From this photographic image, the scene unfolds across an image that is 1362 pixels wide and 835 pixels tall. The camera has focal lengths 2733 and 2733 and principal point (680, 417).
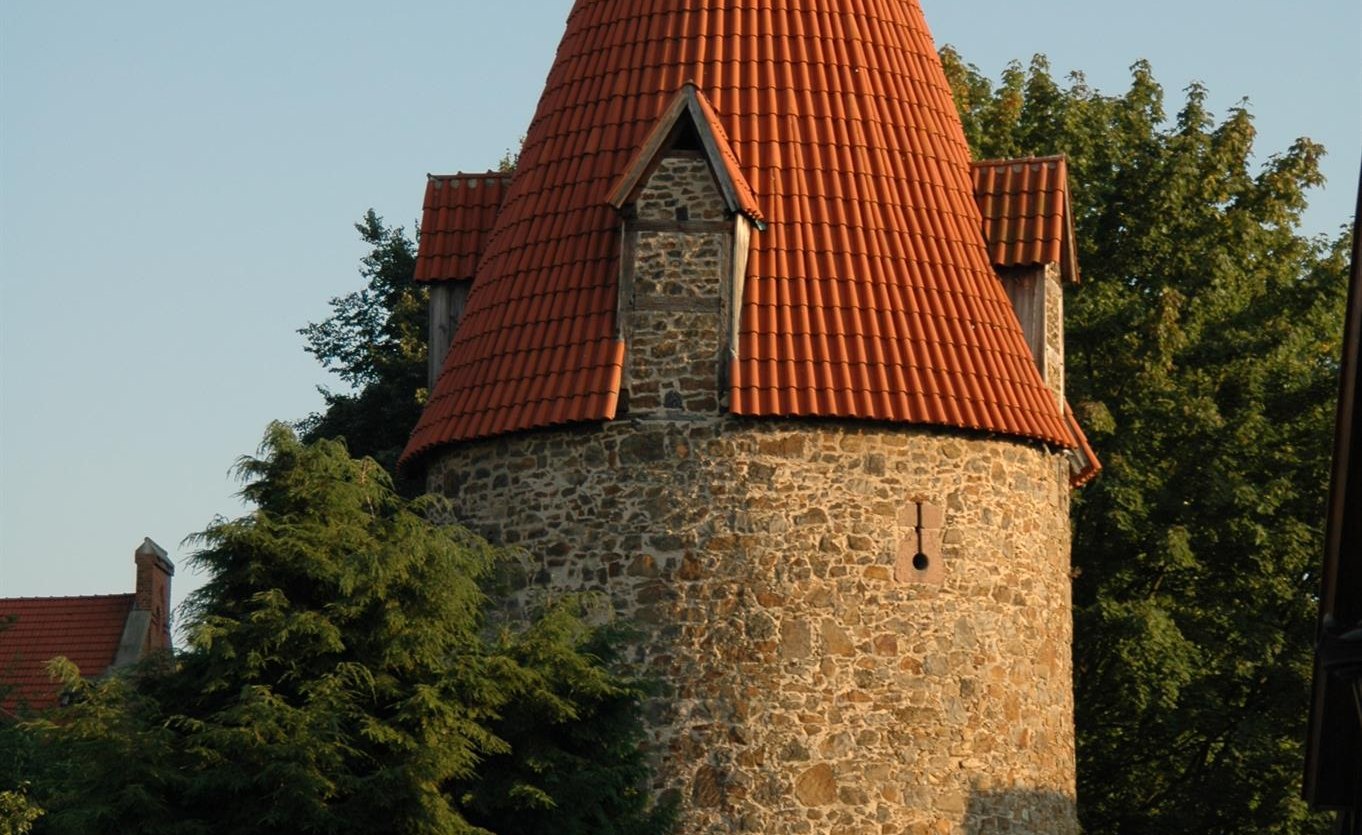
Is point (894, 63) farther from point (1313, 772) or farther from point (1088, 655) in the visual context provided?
point (1313, 772)

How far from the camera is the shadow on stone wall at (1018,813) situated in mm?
17656

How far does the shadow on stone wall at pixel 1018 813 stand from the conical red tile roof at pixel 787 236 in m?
2.45

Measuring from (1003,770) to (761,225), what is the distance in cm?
399

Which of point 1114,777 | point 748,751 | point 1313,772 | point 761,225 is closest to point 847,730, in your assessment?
point 748,751

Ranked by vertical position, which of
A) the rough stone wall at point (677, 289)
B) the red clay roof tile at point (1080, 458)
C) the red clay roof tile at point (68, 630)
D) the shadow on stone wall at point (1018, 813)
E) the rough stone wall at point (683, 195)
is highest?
the rough stone wall at point (683, 195)

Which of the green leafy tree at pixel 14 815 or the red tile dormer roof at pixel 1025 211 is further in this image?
the red tile dormer roof at pixel 1025 211

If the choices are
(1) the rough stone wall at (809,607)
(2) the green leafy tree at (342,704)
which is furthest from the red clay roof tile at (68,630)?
(2) the green leafy tree at (342,704)

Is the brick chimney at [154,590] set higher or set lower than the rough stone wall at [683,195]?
lower

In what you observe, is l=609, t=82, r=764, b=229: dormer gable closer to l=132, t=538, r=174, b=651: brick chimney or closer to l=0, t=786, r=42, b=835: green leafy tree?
l=0, t=786, r=42, b=835: green leafy tree

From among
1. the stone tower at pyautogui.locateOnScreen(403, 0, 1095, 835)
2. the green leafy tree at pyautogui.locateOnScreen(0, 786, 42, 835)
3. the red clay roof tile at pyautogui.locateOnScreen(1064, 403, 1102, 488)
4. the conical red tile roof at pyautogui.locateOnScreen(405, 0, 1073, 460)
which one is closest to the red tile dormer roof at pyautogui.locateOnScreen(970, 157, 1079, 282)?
the stone tower at pyautogui.locateOnScreen(403, 0, 1095, 835)

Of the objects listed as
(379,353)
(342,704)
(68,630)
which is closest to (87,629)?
(68,630)

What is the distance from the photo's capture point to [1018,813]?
17.9 metres

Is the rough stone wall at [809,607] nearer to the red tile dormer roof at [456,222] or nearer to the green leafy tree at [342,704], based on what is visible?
the green leafy tree at [342,704]

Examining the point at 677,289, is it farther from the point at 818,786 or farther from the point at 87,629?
the point at 87,629
